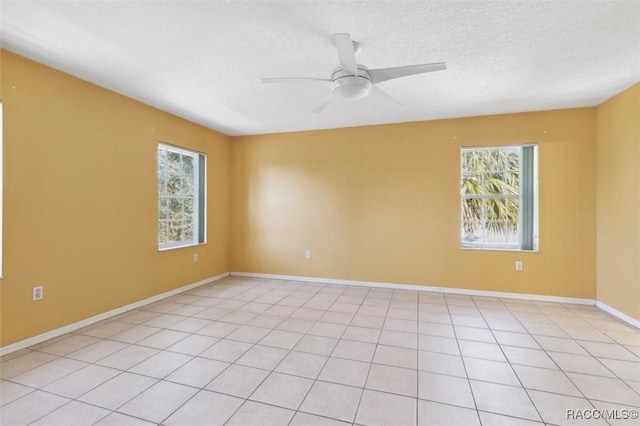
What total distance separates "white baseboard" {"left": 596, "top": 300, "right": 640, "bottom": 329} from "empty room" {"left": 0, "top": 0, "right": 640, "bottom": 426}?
20 mm

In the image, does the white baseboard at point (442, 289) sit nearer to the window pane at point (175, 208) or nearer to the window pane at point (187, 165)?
the window pane at point (175, 208)

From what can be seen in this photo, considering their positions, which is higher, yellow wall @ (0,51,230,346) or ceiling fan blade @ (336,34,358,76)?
ceiling fan blade @ (336,34,358,76)

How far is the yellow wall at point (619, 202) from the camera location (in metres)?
2.97

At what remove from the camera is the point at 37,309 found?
2549mm

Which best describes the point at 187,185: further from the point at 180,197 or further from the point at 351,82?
the point at 351,82

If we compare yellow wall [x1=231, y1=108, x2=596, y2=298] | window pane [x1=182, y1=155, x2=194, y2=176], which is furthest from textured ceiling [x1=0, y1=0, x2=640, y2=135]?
window pane [x1=182, y1=155, x2=194, y2=176]

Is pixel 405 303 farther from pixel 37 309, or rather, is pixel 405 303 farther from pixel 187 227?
pixel 37 309

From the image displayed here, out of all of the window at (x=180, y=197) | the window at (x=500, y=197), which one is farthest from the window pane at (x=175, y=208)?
the window at (x=500, y=197)

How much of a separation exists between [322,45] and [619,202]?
365cm

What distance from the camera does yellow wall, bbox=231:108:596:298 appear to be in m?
3.70

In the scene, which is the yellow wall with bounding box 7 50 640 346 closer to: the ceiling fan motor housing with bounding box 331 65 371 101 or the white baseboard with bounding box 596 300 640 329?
the white baseboard with bounding box 596 300 640 329

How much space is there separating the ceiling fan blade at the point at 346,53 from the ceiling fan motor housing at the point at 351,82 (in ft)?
0.14

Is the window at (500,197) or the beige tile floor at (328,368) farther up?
the window at (500,197)

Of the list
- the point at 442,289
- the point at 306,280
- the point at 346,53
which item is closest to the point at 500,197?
the point at 442,289
